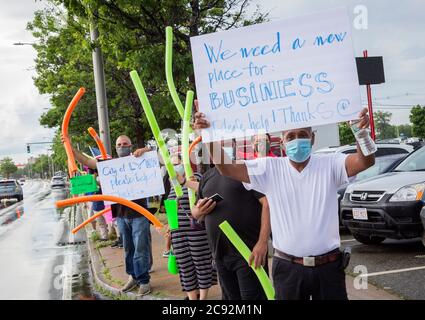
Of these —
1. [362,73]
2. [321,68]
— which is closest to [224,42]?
[321,68]

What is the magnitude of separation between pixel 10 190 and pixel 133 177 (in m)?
30.8

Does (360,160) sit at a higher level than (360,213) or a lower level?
higher

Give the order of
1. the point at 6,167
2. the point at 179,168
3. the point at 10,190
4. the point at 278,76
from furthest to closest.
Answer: the point at 6,167 → the point at 10,190 → the point at 179,168 → the point at 278,76

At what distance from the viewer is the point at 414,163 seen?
→ 7.71 metres

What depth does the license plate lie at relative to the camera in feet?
24.1

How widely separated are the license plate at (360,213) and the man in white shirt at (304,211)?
462 centimetres

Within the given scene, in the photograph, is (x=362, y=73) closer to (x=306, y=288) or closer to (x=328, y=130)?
(x=328, y=130)

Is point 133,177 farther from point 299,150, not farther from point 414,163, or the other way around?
point 414,163

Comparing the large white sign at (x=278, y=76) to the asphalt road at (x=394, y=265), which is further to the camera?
the asphalt road at (x=394, y=265)

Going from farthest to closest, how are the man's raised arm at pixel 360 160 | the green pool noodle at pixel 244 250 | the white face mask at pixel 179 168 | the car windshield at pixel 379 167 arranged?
1. the car windshield at pixel 379 167
2. the white face mask at pixel 179 168
3. the green pool noodle at pixel 244 250
4. the man's raised arm at pixel 360 160

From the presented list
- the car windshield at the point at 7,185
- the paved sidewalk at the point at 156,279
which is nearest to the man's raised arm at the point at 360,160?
the paved sidewalk at the point at 156,279

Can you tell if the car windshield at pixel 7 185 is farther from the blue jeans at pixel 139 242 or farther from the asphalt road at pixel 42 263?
the blue jeans at pixel 139 242

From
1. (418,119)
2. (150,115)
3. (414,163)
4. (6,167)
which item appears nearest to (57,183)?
(418,119)

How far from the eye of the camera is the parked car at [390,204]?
6.75 m
